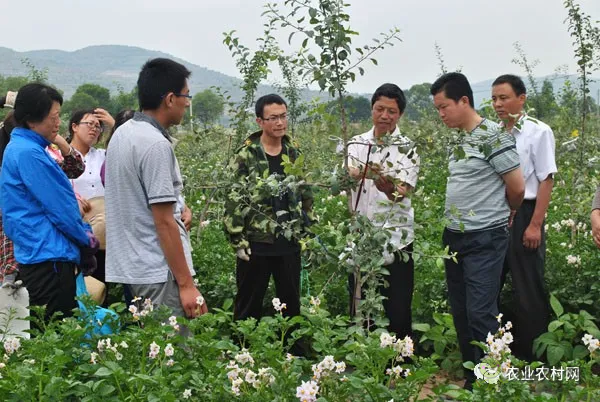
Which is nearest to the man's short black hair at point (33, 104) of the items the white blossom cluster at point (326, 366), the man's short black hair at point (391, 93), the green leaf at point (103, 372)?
the green leaf at point (103, 372)

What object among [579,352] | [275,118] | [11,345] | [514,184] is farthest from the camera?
[275,118]

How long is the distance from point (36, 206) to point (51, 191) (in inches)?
4.6

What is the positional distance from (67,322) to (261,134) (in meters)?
2.18

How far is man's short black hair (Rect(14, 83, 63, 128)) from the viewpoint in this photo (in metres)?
3.89

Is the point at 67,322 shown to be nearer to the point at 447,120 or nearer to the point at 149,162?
the point at 149,162

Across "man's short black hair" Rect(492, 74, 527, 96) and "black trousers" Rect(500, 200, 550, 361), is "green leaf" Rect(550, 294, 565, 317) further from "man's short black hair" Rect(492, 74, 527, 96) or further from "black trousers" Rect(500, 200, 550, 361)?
"man's short black hair" Rect(492, 74, 527, 96)

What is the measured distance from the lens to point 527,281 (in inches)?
187

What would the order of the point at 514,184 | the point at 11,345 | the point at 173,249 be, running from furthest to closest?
the point at 514,184 < the point at 173,249 < the point at 11,345

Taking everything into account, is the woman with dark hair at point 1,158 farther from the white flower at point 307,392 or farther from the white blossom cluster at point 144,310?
the white flower at point 307,392

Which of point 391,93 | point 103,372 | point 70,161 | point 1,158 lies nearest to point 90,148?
point 70,161

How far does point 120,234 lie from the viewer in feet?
10.9

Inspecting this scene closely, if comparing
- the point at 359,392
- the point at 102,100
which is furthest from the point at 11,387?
the point at 102,100

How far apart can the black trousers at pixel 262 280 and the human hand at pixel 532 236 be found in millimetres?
1457

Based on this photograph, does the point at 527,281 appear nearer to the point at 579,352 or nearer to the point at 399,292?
the point at 579,352
